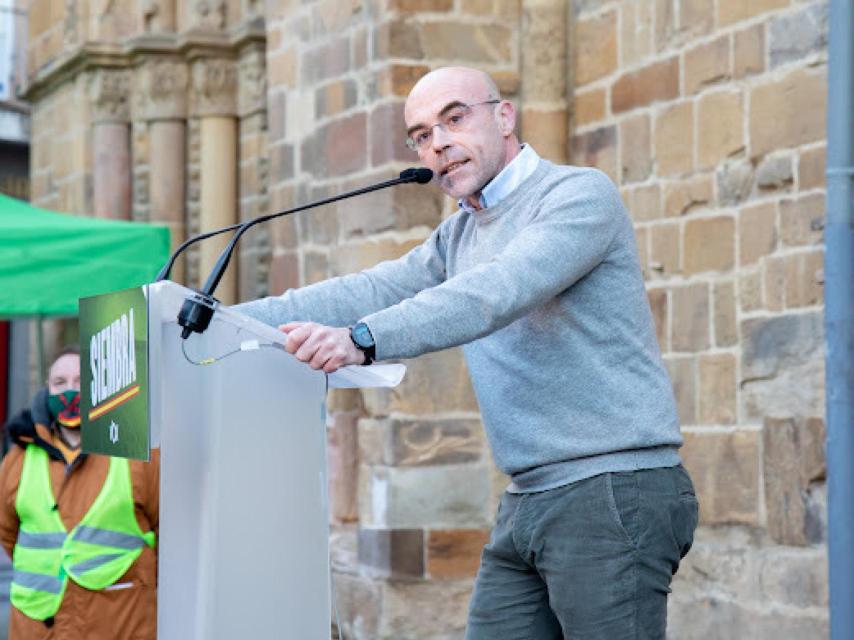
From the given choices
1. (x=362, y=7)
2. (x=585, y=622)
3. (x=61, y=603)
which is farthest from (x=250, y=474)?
(x=362, y=7)

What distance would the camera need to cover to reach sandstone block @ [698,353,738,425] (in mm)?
6023

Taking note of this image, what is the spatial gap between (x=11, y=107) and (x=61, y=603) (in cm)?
1025

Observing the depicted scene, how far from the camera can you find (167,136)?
11242mm

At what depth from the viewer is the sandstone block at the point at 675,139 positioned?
626cm

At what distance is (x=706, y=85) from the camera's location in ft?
20.3

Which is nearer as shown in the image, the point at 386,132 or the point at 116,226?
the point at 386,132

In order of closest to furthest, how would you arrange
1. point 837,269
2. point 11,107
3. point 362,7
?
point 837,269 → point 362,7 → point 11,107

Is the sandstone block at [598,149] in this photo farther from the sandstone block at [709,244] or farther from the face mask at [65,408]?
the face mask at [65,408]

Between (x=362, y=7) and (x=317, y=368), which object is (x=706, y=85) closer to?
(x=362, y=7)

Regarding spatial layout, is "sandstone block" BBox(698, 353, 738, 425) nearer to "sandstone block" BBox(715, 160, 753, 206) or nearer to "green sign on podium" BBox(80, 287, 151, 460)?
"sandstone block" BBox(715, 160, 753, 206)

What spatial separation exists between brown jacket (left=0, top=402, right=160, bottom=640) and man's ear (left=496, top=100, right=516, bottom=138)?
2342 millimetres

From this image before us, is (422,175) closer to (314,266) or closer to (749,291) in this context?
(749,291)

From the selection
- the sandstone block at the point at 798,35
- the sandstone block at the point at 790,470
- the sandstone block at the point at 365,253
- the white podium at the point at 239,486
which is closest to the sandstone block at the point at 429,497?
the sandstone block at the point at 365,253

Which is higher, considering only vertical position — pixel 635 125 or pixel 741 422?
pixel 635 125
